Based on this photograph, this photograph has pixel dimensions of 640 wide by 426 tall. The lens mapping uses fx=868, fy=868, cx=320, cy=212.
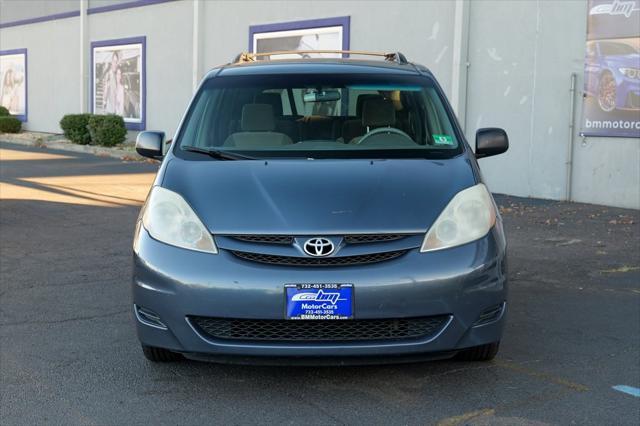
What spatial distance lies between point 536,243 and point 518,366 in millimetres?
4637

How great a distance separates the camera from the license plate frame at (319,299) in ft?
13.0

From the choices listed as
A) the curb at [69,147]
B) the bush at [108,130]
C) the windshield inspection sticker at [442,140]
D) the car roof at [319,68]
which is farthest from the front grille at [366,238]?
the bush at [108,130]

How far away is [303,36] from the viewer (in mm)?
18344

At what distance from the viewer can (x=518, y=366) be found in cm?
484

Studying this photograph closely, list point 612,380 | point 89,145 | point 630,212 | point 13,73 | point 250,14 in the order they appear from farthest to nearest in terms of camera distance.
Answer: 1. point 13,73
2. point 89,145
3. point 250,14
4. point 630,212
5. point 612,380

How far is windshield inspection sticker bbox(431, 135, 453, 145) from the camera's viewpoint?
5.16m

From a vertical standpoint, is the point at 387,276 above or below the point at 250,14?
below

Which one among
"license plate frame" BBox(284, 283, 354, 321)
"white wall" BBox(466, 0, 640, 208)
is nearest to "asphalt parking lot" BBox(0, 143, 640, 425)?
"license plate frame" BBox(284, 283, 354, 321)

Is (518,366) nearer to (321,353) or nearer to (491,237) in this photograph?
(491,237)

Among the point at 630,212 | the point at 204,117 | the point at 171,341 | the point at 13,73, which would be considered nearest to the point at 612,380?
the point at 171,341

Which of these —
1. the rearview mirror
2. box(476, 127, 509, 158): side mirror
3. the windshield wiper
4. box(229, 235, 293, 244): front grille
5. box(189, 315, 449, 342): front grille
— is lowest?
box(189, 315, 449, 342): front grille

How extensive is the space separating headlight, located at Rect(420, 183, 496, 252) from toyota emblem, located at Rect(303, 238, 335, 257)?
1.43 ft

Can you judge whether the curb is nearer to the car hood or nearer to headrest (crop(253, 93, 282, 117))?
headrest (crop(253, 93, 282, 117))

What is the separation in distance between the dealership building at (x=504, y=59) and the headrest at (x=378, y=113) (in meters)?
7.97
